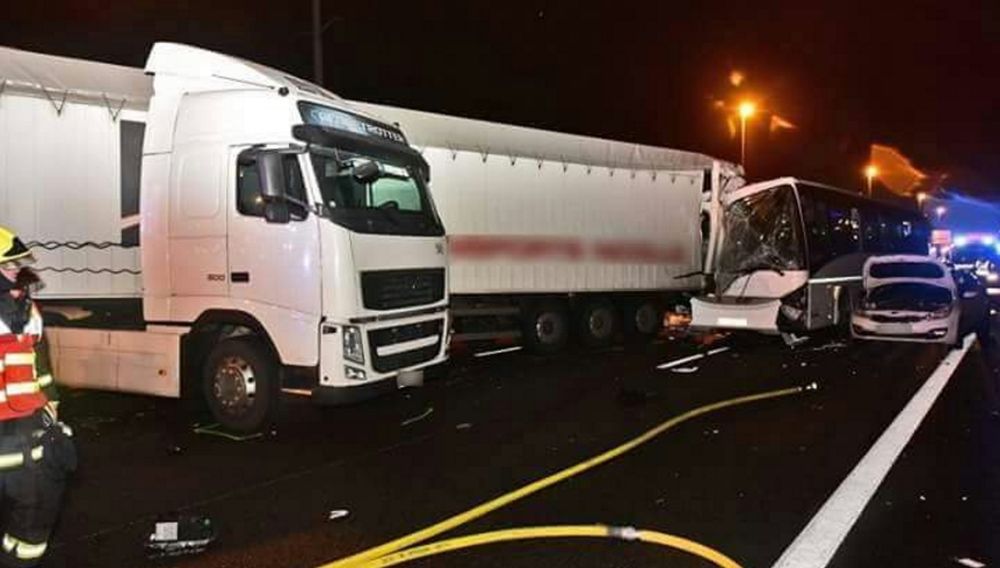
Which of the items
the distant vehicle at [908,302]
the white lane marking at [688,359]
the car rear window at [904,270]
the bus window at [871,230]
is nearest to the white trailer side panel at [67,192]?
the white lane marking at [688,359]

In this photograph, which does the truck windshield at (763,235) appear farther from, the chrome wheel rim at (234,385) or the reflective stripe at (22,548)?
the reflective stripe at (22,548)

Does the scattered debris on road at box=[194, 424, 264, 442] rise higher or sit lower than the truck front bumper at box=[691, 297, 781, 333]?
lower

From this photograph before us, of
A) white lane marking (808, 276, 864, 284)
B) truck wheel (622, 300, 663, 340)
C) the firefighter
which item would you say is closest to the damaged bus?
white lane marking (808, 276, 864, 284)

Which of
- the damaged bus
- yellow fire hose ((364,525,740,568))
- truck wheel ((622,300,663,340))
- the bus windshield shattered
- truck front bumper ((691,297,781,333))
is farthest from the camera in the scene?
truck wheel ((622,300,663,340))

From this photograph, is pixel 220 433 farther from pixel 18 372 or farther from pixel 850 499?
pixel 850 499

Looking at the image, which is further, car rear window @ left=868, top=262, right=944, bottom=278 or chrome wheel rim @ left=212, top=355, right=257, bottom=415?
car rear window @ left=868, top=262, right=944, bottom=278

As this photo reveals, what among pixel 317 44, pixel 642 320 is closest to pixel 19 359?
pixel 642 320

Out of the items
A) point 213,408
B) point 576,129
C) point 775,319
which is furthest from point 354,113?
point 576,129

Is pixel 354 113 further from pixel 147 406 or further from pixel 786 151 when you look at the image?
pixel 786 151

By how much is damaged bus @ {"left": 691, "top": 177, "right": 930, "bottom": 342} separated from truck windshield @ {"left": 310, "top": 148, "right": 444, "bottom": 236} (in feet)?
23.7

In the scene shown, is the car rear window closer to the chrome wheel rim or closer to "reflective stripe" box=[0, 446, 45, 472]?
the chrome wheel rim

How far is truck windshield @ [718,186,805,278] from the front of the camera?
1430 cm

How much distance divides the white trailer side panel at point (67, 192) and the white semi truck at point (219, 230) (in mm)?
14

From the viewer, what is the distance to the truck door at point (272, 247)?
23.4 feet
